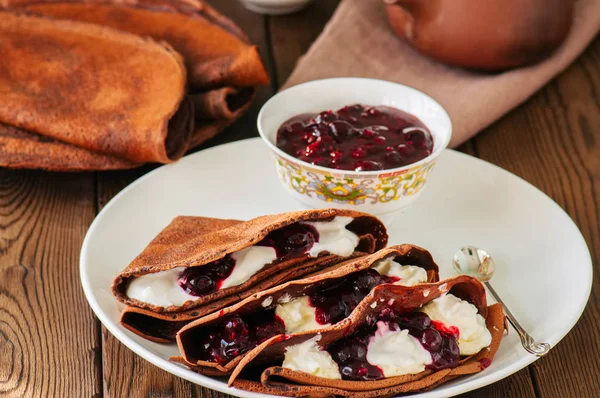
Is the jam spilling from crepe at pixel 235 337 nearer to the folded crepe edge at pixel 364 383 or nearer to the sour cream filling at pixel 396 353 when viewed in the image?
the folded crepe edge at pixel 364 383

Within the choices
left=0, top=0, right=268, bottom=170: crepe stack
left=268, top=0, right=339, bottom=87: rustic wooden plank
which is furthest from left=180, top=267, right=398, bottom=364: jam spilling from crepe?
left=268, top=0, right=339, bottom=87: rustic wooden plank

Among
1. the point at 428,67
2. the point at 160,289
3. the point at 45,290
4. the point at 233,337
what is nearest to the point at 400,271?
the point at 233,337

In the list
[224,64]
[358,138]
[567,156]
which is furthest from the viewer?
[567,156]

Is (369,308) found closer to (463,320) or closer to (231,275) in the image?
(463,320)

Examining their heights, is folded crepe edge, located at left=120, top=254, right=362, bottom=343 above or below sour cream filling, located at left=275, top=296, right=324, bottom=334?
below

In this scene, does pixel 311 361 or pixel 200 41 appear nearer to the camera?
pixel 311 361

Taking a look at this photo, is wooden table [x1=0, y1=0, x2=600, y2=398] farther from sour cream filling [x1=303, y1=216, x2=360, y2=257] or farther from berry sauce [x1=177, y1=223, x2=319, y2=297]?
sour cream filling [x1=303, y1=216, x2=360, y2=257]

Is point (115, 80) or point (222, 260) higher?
point (222, 260)
